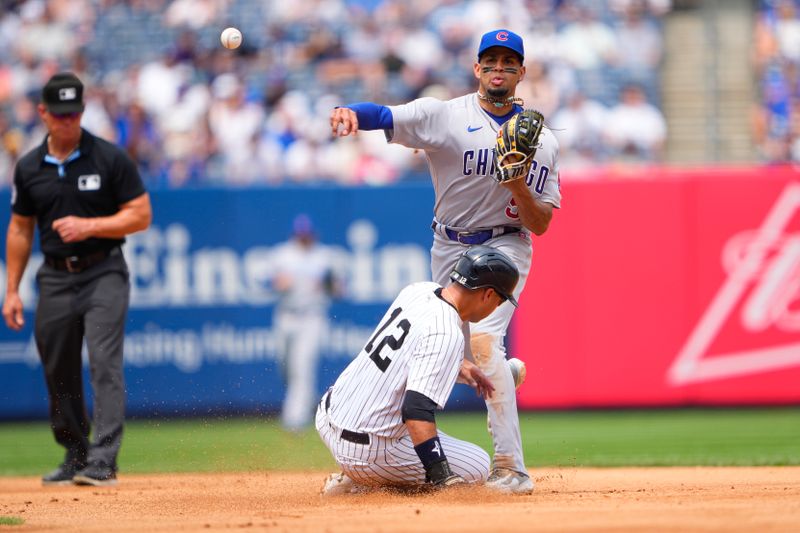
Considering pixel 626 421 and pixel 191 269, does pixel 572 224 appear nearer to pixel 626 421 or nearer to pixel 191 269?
pixel 626 421

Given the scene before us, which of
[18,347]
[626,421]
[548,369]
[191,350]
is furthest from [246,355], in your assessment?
[626,421]

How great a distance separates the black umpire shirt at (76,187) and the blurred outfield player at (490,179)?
214cm

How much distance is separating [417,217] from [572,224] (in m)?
1.63

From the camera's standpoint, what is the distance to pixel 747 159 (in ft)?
46.0

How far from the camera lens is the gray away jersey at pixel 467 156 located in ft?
19.4

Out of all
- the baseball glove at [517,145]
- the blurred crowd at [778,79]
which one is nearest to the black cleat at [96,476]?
the baseball glove at [517,145]

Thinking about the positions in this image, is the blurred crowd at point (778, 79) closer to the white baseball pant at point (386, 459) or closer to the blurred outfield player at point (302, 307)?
the blurred outfield player at point (302, 307)

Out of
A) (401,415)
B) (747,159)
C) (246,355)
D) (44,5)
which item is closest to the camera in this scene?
(401,415)

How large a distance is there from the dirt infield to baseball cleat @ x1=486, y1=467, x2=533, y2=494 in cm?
10

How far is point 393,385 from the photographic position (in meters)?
5.34

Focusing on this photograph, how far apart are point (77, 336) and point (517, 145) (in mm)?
3352

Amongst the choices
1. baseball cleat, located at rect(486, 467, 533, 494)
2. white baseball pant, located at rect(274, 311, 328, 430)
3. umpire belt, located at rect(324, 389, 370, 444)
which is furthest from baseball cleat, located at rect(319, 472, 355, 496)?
white baseball pant, located at rect(274, 311, 328, 430)

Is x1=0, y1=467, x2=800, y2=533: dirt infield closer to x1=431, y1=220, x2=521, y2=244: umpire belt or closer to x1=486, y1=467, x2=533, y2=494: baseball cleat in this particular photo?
x1=486, y1=467, x2=533, y2=494: baseball cleat

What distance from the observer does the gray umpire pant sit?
285 inches
